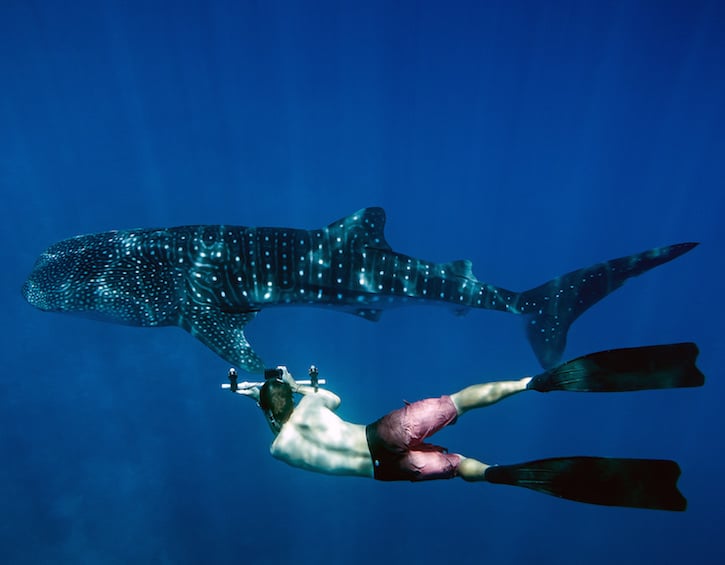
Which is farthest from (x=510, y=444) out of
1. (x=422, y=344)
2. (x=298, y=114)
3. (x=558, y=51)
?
(x=298, y=114)

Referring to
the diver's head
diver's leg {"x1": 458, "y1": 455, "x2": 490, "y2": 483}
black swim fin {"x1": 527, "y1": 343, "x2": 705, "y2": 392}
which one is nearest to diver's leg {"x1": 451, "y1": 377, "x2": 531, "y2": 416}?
black swim fin {"x1": 527, "y1": 343, "x2": 705, "y2": 392}

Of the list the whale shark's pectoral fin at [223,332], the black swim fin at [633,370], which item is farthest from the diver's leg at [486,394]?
the whale shark's pectoral fin at [223,332]

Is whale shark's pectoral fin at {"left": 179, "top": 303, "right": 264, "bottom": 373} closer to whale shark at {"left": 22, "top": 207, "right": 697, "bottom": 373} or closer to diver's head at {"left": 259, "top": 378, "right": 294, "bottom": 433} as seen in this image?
whale shark at {"left": 22, "top": 207, "right": 697, "bottom": 373}

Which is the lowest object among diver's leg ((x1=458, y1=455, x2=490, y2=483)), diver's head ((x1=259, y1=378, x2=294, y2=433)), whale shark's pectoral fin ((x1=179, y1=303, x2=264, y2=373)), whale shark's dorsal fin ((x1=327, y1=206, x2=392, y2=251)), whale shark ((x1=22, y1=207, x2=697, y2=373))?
diver's leg ((x1=458, y1=455, x2=490, y2=483))

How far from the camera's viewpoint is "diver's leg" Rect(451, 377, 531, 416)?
4773 millimetres

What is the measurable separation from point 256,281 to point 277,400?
3900 mm

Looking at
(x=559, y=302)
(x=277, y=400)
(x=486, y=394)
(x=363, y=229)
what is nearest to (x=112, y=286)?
(x=363, y=229)

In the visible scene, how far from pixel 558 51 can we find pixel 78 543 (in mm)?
25491

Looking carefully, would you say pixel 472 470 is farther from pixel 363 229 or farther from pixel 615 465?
pixel 363 229

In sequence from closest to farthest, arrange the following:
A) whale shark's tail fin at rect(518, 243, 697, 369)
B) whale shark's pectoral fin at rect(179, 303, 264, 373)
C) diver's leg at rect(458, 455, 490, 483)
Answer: diver's leg at rect(458, 455, 490, 483) → whale shark's pectoral fin at rect(179, 303, 264, 373) → whale shark's tail fin at rect(518, 243, 697, 369)

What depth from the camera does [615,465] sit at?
405cm

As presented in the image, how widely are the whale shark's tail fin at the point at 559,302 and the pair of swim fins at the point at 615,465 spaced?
371 cm

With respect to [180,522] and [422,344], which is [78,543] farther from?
[422,344]

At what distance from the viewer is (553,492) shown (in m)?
4.10
